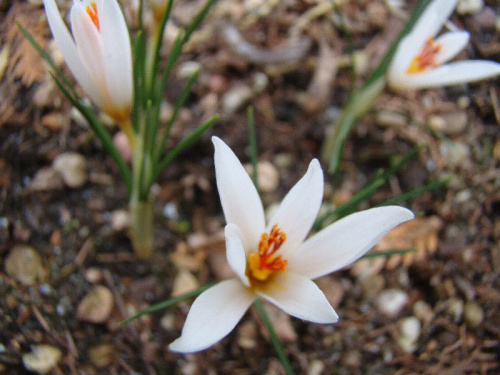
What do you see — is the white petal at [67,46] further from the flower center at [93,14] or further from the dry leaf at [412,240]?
the dry leaf at [412,240]

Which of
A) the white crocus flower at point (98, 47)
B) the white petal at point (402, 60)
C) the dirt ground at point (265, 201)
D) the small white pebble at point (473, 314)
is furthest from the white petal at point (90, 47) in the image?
the small white pebble at point (473, 314)

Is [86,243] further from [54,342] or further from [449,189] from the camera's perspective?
[449,189]

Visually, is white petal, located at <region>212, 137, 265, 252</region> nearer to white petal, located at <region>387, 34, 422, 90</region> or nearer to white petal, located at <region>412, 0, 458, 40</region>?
white petal, located at <region>387, 34, 422, 90</region>

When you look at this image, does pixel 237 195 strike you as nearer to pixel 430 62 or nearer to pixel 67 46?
pixel 67 46

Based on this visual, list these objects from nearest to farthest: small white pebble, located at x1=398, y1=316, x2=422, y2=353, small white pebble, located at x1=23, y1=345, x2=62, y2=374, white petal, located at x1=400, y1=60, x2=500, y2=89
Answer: small white pebble, located at x1=23, y1=345, x2=62, y2=374 → white petal, located at x1=400, y1=60, x2=500, y2=89 → small white pebble, located at x1=398, y1=316, x2=422, y2=353

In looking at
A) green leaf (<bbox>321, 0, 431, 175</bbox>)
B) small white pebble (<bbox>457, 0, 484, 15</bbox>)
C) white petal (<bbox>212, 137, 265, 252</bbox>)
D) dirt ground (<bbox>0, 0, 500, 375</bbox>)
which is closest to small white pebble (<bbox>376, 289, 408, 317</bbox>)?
dirt ground (<bbox>0, 0, 500, 375</bbox>)

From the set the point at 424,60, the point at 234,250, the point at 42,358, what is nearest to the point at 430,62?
the point at 424,60
